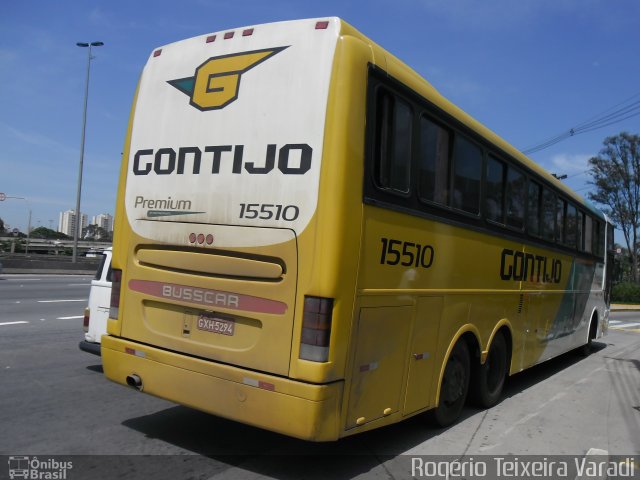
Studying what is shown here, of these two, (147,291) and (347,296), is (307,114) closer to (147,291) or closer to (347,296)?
(347,296)

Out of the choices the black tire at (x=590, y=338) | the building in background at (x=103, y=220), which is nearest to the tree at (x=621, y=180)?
the black tire at (x=590, y=338)

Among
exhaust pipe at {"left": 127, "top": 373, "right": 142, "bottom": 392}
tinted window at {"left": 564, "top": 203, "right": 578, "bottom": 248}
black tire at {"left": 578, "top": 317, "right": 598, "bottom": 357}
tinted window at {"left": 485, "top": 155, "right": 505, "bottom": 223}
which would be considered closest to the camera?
exhaust pipe at {"left": 127, "top": 373, "right": 142, "bottom": 392}

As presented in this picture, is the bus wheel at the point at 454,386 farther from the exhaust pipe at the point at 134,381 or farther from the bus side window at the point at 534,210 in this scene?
the exhaust pipe at the point at 134,381

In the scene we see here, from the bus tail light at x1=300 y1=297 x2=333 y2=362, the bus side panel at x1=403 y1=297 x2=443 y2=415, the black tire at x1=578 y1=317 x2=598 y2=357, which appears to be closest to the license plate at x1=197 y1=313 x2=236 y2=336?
the bus tail light at x1=300 y1=297 x2=333 y2=362

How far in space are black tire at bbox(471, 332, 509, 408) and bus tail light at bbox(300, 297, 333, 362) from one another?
10.3ft

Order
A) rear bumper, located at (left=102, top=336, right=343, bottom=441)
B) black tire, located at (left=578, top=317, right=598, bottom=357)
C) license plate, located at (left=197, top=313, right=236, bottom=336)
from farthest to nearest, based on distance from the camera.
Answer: black tire, located at (left=578, top=317, right=598, bottom=357) → license plate, located at (left=197, top=313, right=236, bottom=336) → rear bumper, located at (left=102, top=336, right=343, bottom=441)

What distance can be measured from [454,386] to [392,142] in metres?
2.79

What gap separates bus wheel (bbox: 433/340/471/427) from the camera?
17.6ft

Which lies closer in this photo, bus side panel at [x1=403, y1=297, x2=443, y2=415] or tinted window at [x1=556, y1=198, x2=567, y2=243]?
bus side panel at [x1=403, y1=297, x2=443, y2=415]

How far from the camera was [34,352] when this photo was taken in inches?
319

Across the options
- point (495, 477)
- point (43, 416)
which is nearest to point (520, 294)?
point (495, 477)

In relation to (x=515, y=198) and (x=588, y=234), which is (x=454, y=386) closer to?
(x=515, y=198)

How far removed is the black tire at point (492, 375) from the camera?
621 centimetres

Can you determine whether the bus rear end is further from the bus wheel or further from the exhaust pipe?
the bus wheel
